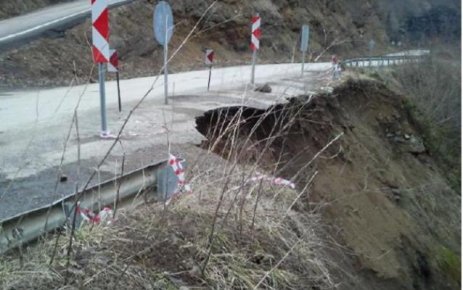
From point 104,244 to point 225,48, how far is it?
82.9 ft

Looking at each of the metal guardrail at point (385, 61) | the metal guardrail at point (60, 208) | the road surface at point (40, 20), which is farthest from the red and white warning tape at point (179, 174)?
the metal guardrail at point (385, 61)

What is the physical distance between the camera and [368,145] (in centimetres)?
1392

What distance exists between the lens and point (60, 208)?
3.49 m

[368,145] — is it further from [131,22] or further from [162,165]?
[131,22]

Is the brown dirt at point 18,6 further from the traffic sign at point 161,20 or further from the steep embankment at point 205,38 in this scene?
the traffic sign at point 161,20

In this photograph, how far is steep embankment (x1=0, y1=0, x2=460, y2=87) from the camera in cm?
1470

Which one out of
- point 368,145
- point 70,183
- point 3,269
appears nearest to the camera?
point 3,269

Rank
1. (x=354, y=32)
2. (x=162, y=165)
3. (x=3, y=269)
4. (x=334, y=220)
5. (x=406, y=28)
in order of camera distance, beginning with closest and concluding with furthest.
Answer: (x=3, y=269), (x=162, y=165), (x=334, y=220), (x=354, y=32), (x=406, y=28)

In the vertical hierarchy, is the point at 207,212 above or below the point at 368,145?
above

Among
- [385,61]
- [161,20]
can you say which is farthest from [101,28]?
[385,61]

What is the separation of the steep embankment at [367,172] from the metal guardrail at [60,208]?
0.78 meters

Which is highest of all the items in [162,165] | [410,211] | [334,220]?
[162,165]

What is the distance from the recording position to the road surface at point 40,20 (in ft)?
56.2

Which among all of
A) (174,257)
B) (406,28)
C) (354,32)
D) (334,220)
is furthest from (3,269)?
(406,28)
